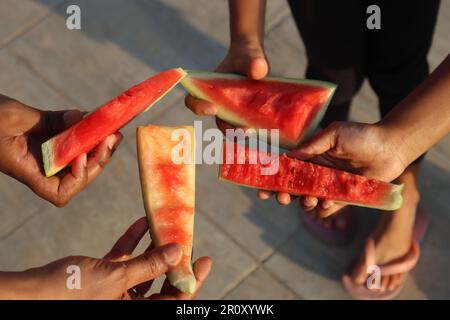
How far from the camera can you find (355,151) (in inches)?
101

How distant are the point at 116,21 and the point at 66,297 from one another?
2754 millimetres

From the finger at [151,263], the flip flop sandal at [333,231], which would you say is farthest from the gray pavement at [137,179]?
the finger at [151,263]

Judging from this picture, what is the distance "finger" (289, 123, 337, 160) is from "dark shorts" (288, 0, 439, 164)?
→ 506 mm

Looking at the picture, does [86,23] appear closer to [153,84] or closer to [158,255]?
[153,84]

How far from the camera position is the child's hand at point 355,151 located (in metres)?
2.55

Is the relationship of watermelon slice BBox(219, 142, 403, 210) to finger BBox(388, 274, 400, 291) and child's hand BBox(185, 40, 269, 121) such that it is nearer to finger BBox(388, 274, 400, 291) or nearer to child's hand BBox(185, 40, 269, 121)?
child's hand BBox(185, 40, 269, 121)

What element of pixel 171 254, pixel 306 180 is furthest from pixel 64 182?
pixel 306 180

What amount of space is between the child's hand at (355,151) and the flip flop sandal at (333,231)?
848 mm

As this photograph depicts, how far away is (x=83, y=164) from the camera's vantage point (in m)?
2.59

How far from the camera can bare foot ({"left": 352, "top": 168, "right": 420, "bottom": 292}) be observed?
3232 mm

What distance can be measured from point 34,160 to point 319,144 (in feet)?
4.18

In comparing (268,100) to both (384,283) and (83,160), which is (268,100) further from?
(384,283)

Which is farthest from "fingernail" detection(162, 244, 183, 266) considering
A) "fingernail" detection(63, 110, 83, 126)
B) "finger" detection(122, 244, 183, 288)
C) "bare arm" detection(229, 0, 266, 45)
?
"bare arm" detection(229, 0, 266, 45)

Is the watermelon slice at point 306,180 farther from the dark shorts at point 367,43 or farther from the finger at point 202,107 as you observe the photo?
the dark shorts at point 367,43
